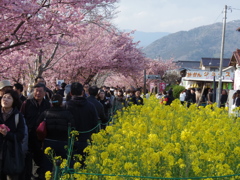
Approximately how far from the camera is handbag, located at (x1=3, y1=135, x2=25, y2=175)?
16.1ft

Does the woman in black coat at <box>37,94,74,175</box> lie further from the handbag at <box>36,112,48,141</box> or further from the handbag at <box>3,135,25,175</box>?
the handbag at <box>3,135,25,175</box>

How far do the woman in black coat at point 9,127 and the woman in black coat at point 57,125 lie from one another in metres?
0.44

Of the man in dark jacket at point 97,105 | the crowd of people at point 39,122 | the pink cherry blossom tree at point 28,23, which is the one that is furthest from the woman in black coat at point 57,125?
the pink cherry blossom tree at point 28,23

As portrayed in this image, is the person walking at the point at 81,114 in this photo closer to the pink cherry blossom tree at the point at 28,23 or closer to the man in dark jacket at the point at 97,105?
the man in dark jacket at the point at 97,105

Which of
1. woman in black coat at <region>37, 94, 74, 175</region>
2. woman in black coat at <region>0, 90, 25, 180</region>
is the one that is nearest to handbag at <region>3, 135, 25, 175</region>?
woman in black coat at <region>0, 90, 25, 180</region>

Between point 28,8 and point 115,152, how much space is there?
6565 millimetres

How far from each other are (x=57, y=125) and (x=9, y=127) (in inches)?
26.5

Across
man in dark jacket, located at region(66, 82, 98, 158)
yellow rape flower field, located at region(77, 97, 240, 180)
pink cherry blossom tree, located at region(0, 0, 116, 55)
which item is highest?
pink cherry blossom tree, located at region(0, 0, 116, 55)

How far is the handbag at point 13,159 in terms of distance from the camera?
16.1ft

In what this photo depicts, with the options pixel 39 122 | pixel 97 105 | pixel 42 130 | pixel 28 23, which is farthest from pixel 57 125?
pixel 28 23

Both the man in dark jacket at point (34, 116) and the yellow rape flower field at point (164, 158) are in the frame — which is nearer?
the yellow rape flower field at point (164, 158)

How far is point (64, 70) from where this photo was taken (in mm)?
24047

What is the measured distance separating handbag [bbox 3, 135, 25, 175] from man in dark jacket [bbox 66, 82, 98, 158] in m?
0.99

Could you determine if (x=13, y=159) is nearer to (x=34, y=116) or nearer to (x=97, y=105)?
(x=34, y=116)
